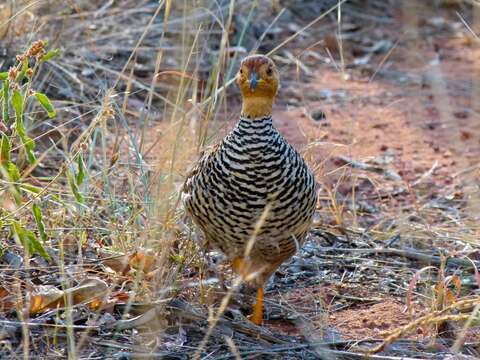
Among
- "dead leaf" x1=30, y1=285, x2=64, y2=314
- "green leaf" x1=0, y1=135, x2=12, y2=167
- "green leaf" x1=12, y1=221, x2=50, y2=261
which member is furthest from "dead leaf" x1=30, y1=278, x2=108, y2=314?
"green leaf" x1=0, y1=135, x2=12, y2=167

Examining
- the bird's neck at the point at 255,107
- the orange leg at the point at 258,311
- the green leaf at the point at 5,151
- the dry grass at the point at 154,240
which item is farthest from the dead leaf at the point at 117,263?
the bird's neck at the point at 255,107

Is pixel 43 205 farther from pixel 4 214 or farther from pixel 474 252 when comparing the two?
pixel 474 252

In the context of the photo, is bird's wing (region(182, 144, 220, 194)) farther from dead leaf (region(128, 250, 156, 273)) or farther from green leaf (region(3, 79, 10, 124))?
green leaf (region(3, 79, 10, 124))

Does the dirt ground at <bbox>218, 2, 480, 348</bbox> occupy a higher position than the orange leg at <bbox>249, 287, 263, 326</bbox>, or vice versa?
the orange leg at <bbox>249, 287, 263, 326</bbox>

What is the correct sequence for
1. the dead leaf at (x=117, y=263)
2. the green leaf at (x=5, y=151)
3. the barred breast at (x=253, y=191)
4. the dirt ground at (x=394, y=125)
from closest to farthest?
1. the green leaf at (x=5, y=151)
2. the barred breast at (x=253, y=191)
3. the dead leaf at (x=117, y=263)
4. the dirt ground at (x=394, y=125)

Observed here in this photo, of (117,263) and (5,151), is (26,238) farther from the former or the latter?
(117,263)

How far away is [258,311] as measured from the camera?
3.97m

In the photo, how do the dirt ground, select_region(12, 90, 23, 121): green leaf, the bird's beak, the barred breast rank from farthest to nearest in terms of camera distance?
the dirt ground → the bird's beak → the barred breast → select_region(12, 90, 23, 121): green leaf

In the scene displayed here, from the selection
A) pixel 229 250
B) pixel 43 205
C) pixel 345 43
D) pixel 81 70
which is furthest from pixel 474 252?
pixel 345 43

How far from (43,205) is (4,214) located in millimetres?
461

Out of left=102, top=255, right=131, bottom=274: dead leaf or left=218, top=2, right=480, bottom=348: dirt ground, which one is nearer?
left=102, top=255, right=131, bottom=274: dead leaf

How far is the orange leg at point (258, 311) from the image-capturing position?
3.93 m

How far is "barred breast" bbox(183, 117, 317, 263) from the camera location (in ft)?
11.9

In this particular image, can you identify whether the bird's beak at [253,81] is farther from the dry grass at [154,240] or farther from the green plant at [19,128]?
the green plant at [19,128]
